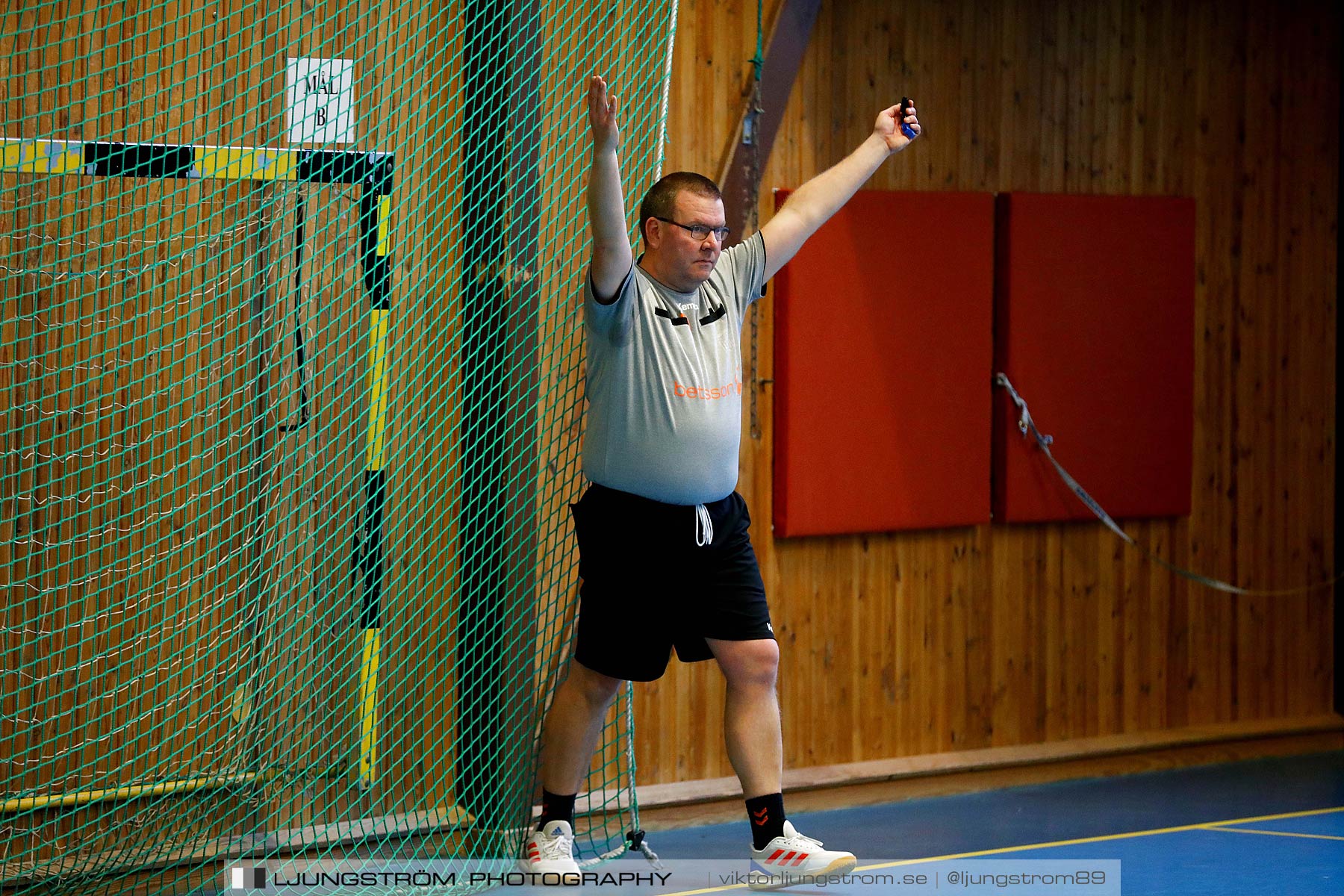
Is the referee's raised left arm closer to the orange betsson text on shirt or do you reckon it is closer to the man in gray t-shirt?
the man in gray t-shirt

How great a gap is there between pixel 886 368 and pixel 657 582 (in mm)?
1708

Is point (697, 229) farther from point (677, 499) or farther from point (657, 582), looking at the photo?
point (657, 582)

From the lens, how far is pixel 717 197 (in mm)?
3207

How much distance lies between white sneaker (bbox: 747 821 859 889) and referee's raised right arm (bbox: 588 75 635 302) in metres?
1.25

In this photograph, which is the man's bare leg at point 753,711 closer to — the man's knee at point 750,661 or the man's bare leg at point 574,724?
the man's knee at point 750,661

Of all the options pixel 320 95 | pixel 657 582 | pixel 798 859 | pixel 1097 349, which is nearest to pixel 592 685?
pixel 657 582

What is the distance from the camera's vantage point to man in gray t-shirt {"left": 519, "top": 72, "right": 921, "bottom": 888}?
126 inches

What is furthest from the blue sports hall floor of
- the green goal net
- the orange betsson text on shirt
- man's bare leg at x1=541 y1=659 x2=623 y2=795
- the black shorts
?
the orange betsson text on shirt

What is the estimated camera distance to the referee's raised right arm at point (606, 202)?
2.97 meters

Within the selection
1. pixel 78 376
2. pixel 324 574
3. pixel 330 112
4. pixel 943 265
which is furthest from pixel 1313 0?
pixel 78 376

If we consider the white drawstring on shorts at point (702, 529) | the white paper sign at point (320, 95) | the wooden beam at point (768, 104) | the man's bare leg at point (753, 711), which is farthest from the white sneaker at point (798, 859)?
the white paper sign at point (320, 95)

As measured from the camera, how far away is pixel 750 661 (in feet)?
10.6

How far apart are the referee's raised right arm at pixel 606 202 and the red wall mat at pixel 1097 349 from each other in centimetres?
220

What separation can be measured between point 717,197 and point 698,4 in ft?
4.61
